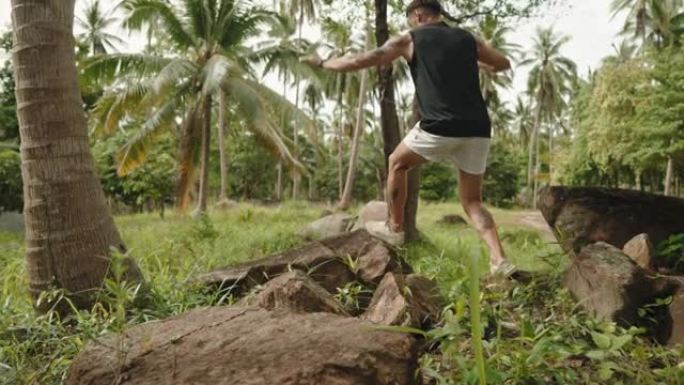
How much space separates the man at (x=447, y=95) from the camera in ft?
11.2

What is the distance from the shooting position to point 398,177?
3875 millimetres

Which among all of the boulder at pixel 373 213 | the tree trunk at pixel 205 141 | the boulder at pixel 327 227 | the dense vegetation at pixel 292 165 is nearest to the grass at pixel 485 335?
the dense vegetation at pixel 292 165

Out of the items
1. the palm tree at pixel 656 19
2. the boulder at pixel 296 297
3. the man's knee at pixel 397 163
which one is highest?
the palm tree at pixel 656 19

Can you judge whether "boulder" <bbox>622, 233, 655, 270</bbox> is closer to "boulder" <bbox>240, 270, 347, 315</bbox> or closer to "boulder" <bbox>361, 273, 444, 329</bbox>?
"boulder" <bbox>361, 273, 444, 329</bbox>

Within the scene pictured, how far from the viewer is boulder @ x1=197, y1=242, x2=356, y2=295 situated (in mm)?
3381

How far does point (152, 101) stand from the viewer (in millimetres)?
14273

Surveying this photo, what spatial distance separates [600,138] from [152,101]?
18.0 m

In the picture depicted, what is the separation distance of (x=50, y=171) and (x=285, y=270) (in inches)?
60.1

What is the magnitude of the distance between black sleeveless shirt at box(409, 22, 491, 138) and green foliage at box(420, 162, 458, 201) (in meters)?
37.5

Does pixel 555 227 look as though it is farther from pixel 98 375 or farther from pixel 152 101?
pixel 152 101

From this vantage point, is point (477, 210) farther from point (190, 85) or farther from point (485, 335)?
point (190, 85)

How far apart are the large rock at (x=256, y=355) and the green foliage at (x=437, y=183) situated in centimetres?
3915

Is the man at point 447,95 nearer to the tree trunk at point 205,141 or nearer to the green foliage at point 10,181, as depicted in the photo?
the tree trunk at point 205,141

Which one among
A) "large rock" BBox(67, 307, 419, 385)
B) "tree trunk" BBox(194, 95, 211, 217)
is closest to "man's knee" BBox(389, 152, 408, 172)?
"large rock" BBox(67, 307, 419, 385)
